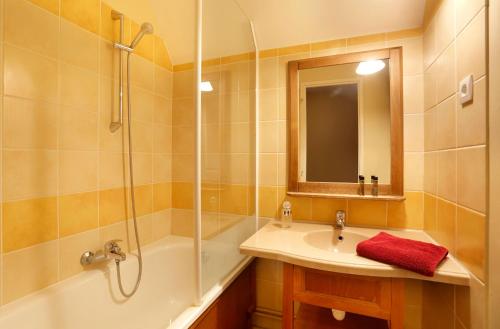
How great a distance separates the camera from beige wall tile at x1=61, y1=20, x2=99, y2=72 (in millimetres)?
1112

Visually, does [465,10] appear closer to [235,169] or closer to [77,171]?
[235,169]

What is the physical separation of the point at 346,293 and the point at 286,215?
0.50m

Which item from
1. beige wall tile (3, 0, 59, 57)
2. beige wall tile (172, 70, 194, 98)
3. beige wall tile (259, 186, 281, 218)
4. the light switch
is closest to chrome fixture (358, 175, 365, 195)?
beige wall tile (259, 186, 281, 218)

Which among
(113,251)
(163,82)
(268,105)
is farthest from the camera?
(163,82)

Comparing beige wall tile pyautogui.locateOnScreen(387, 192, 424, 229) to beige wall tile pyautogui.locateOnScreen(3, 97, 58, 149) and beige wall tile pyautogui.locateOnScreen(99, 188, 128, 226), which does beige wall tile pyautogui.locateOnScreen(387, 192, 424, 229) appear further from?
beige wall tile pyautogui.locateOnScreen(3, 97, 58, 149)

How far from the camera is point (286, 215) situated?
137cm

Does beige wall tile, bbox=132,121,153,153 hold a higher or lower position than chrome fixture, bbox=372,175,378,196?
higher

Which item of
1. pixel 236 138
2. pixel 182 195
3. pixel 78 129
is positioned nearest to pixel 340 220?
pixel 236 138

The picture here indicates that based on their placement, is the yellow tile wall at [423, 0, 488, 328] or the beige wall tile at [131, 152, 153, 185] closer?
the yellow tile wall at [423, 0, 488, 328]

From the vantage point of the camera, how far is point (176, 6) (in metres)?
1.44

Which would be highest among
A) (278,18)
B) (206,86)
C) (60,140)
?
(278,18)

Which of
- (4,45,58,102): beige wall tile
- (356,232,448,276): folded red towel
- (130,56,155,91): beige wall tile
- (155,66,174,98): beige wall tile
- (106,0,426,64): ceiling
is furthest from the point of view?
(155,66,174,98): beige wall tile

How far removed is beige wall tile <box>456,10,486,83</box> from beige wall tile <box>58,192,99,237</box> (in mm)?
1716

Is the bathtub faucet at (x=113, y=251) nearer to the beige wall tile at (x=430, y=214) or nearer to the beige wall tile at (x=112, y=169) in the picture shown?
the beige wall tile at (x=112, y=169)
